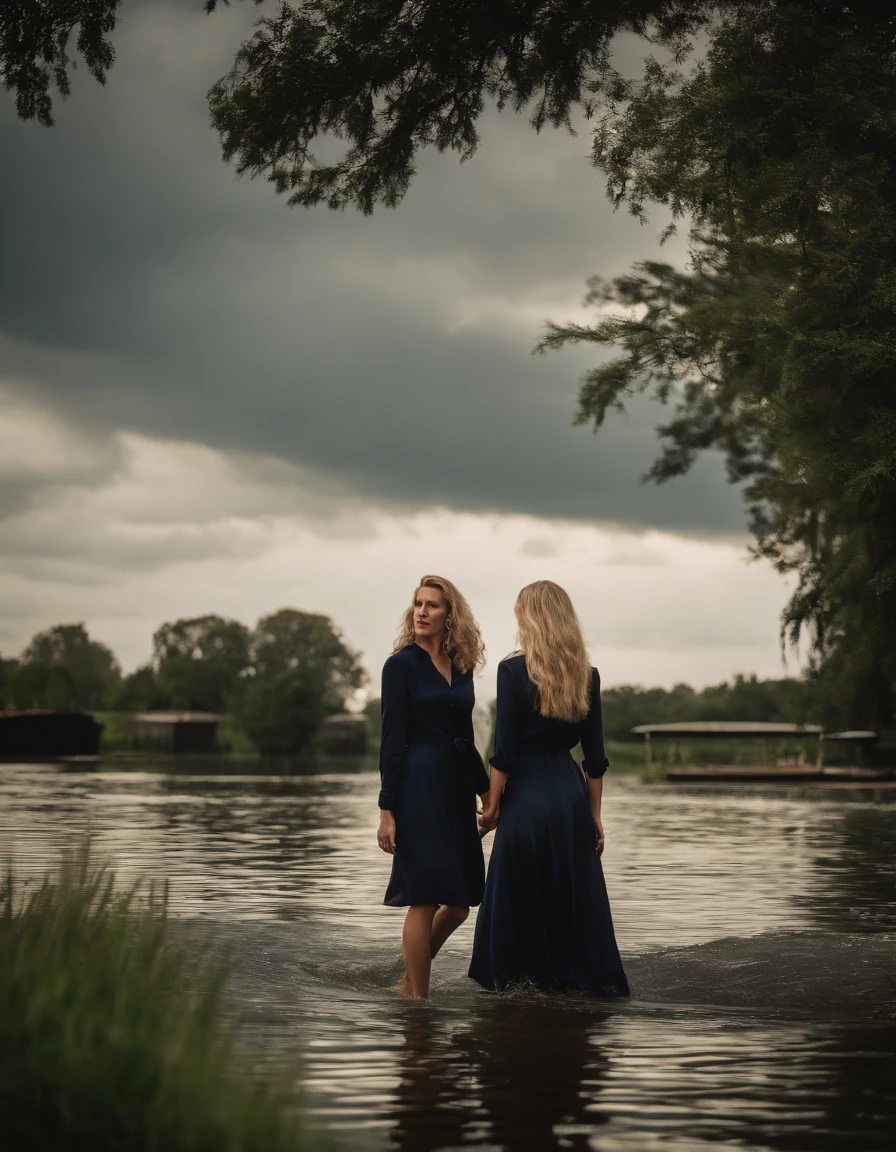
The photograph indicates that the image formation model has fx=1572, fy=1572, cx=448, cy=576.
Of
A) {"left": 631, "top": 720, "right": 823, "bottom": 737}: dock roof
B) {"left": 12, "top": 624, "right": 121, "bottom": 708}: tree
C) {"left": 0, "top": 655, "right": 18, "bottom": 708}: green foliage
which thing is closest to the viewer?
{"left": 631, "top": 720, "right": 823, "bottom": 737}: dock roof

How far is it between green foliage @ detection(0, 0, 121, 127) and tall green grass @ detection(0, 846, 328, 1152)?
8370mm

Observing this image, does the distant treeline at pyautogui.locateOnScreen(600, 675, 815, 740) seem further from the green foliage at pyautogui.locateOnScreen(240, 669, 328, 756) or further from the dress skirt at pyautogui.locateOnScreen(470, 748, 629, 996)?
the dress skirt at pyautogui.locateOnScreen(470, 748, 629, 996)

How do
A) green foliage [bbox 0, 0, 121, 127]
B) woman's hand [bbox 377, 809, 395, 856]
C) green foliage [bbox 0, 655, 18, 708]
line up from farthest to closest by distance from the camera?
1. green foliage [bbox 0, 655, 18, 708]
2. green foliage [bbox 0, 0, 121, 127]
3. woman's hand [bbox 377, 809, 395, 856]

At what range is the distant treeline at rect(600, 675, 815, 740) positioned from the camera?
98.9 m

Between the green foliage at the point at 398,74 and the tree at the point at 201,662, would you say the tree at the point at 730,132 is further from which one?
the tree at the point at 201,662

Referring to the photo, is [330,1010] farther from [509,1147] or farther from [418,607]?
[509,1147]

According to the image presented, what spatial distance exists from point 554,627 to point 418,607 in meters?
0.73

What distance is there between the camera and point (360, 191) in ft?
45.0

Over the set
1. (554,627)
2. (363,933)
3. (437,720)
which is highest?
(554,627)

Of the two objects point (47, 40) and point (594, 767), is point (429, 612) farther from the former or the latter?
point (47, 40)

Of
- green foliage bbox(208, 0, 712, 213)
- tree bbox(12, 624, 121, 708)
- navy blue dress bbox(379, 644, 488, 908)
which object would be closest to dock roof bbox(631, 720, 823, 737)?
green foliage bbox(208, 0, 712, 213)

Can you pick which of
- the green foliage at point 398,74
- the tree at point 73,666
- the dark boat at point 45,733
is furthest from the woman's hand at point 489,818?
the tree at point 73,666

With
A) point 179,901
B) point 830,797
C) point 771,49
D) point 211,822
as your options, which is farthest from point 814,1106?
point 830,797

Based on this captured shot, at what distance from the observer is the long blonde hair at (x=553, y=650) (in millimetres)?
8148
